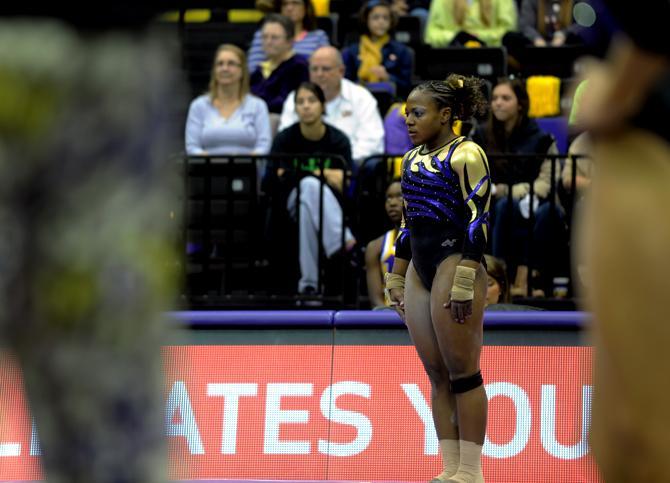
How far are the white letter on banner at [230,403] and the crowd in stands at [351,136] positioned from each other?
1.63 meters

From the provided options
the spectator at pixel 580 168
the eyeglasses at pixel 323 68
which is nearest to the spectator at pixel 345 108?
the eyeglasses at pixel 323 68

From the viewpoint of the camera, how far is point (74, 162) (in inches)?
91.0

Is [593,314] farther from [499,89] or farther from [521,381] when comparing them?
[499,89]

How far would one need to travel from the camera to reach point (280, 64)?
1078 centimetres

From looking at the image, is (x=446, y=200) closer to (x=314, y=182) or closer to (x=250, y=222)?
(x=314, y=182)

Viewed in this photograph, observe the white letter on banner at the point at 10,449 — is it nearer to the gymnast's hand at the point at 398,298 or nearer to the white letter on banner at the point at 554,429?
the gymnast's hand at the point at 398,298

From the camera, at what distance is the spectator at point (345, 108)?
32.4 ft

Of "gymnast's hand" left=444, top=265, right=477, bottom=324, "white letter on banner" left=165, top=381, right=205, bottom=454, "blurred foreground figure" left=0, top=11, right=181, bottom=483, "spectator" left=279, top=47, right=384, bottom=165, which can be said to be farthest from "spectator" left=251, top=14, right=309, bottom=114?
"blurred foreground figure" left=0, top=11, right=181, bottom=483

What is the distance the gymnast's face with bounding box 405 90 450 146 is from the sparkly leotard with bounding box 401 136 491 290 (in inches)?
3.4

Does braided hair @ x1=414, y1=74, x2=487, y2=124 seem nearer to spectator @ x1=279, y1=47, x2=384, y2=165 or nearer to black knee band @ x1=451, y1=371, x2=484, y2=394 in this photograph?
black knee band @ x1=451, y1=371, x2=484, y2=394

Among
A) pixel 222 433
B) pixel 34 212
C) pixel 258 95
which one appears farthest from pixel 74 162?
pixel 258 95

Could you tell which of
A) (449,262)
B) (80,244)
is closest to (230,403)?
(449,262)

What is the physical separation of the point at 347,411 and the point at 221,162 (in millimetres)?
3053

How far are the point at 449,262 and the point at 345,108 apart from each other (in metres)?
4.09
